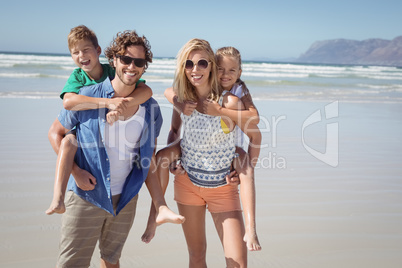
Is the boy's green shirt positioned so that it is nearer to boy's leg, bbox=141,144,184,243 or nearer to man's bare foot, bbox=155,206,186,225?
boy's leg, bbox=141,144,184,243

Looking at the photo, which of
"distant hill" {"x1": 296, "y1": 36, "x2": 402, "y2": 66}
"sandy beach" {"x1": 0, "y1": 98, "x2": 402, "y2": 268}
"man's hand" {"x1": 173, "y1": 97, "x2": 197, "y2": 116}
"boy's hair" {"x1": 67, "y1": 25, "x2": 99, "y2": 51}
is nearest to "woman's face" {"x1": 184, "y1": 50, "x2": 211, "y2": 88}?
"man's hand" {"x1": 173, "y1": 97, "x2": 197, "y2": 116}

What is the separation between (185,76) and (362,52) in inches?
5905

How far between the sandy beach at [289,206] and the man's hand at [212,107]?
1.61 meters

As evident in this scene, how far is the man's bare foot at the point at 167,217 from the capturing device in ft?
8.49

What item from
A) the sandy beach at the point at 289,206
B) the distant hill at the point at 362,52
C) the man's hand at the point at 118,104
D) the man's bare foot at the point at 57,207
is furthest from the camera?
the distant hill at the point at 362,52

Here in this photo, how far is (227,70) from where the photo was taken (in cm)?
313

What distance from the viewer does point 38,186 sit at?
5.08 m

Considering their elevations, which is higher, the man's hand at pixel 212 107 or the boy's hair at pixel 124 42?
the boy's hair at pixel 124 42

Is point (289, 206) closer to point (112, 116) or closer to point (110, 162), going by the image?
point (110, 162)

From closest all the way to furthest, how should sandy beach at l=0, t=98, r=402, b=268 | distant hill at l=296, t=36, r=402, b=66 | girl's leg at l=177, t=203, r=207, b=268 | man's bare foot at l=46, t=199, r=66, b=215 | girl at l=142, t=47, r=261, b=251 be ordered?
man's bare foot at l=46, t=199, r=66, b=215 → girl at l=142, t=47, r=261, b=251 → girl's leg at l=177, t=203, r=207, b=268 → sandy beach at l=0, t=98, r=402, b=268 → distant hill at l=296, t=36, r=402, b=66

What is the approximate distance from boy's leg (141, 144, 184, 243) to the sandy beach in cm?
86

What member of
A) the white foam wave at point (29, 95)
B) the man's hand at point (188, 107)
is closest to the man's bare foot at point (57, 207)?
the man's hand at point (188, 107)

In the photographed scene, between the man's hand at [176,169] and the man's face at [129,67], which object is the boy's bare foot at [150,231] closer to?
the man's hand at [176,169]

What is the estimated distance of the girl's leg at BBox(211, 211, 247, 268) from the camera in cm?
285
